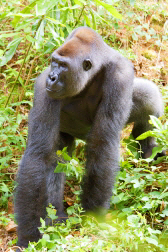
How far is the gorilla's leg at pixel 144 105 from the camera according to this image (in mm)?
4906

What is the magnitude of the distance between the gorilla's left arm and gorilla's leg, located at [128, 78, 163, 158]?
2.93 feet

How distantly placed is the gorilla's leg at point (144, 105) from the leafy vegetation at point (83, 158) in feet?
0.52

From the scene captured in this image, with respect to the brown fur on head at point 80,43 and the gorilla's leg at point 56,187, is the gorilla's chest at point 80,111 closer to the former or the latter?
the gorilla's leg at point 56,187

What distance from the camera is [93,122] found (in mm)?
4027

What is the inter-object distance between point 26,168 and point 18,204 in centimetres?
36

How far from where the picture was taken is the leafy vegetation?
337 centimetres

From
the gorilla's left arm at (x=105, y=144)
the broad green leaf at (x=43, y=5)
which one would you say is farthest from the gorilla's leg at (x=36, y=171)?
the broad green leaf at (x=43, y=5)

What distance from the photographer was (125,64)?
13.9 ft

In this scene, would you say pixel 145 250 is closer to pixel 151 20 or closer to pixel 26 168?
pixel 26 168

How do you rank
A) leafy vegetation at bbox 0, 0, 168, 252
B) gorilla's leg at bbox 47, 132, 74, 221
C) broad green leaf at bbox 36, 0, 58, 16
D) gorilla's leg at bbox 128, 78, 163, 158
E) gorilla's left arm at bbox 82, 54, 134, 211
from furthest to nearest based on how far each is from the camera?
gorilla's leg at bbox 128, 78, 163, 158
gorilla's leg at bbox 47, 132, 74, 221
gorilla's left arm at bbox 82, 54, 134, 211
broad green leaf at bbox 36, 0, 58, 16
leafy vegetation at bbox 0, 0, 168, 252

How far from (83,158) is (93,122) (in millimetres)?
1411

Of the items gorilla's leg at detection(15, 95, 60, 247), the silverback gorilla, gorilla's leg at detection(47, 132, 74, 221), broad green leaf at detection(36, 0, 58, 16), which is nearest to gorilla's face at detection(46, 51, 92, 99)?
the silverback gorilla

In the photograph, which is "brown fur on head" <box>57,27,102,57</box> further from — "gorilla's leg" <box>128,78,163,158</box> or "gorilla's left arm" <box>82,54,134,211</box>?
"gorilla's leg" <box>128,78,163,158</box>

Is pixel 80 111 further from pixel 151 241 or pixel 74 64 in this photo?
pixel 151 241
